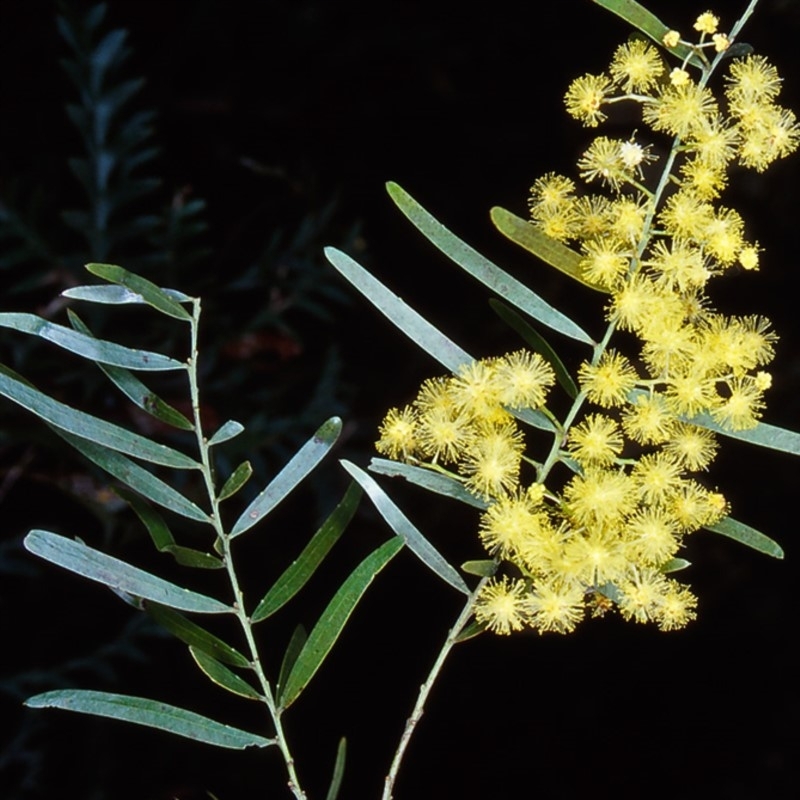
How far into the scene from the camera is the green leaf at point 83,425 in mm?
827

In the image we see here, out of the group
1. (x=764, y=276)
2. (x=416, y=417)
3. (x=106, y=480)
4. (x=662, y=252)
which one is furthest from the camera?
(x=764, y=276)

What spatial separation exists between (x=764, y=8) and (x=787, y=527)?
3.15ft

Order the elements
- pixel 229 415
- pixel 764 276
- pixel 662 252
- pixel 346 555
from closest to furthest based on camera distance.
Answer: pixel 662 252
pixel 229 415
pixel 346 555
pixel 764 276

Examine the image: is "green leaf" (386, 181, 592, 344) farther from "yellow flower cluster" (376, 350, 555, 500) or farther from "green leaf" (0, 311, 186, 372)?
"green leaf" (0, 311, 186, 372)

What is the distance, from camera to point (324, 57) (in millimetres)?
2117

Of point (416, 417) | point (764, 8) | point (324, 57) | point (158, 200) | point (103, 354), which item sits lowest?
point (103, 354)

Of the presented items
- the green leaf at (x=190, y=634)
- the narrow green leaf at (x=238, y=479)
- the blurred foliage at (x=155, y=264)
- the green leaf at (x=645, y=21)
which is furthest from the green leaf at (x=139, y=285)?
the blurred foliage at (x=155, y=264)

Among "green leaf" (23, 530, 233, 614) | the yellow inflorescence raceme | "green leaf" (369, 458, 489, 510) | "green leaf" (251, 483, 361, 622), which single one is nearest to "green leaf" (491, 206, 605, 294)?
the yellow inflorescence raceme

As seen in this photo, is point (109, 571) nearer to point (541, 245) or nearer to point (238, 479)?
point (238, 479)

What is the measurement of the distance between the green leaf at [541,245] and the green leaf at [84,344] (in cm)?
28

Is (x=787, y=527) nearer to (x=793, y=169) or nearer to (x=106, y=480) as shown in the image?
(x=793, y=169)

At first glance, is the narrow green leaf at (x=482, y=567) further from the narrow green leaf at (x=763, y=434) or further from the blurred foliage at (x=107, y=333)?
the blurred foliage at (x=107, y=333)

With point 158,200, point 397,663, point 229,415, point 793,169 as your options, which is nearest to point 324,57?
point 158,200

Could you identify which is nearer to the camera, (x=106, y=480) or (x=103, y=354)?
(x=103, y=354)
